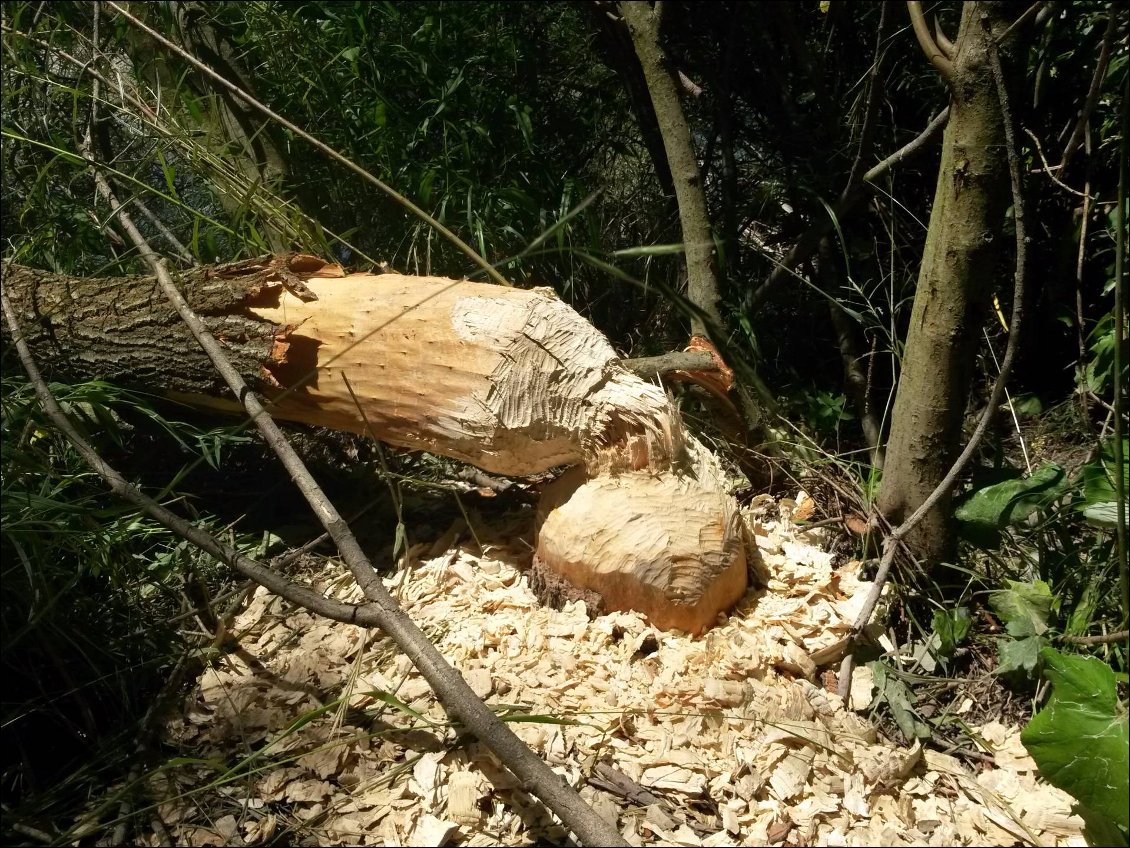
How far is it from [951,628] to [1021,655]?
196mm

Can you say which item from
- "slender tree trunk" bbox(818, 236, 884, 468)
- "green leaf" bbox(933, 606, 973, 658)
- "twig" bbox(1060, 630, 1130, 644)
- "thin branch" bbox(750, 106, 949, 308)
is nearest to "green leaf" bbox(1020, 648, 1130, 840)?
"twig" bbox(1060, 630, 1130, 644)

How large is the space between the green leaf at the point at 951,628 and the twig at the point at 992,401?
0.54 ft

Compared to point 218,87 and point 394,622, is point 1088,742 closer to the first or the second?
point 394,622

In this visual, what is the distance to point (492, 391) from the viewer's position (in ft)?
7.50

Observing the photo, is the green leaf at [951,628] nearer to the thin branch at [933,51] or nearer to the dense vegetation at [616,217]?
the dense vegetation at [616,217]

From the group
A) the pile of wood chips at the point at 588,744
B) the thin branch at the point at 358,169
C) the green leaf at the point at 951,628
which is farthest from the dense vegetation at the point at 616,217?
the thin branch at the point at 358,169

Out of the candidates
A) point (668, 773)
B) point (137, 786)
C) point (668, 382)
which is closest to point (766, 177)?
point (668, 382)

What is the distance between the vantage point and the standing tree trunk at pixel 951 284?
1904mm

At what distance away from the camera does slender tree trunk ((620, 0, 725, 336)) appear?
8.96 feet

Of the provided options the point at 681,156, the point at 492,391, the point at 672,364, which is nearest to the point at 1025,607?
the point at 672,364

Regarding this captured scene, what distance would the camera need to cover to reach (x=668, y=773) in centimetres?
186

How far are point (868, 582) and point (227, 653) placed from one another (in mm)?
1809

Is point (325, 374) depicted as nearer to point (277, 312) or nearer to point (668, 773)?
point (277, 312)

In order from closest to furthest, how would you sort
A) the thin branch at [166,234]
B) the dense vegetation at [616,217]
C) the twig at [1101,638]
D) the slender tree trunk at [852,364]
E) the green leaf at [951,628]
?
the twig at [1101,638] < the green leaf at [951,628] < the dense vegetation at [616,217] < the slender tree trunk at [852,364] < the thin branch at [166,234]
